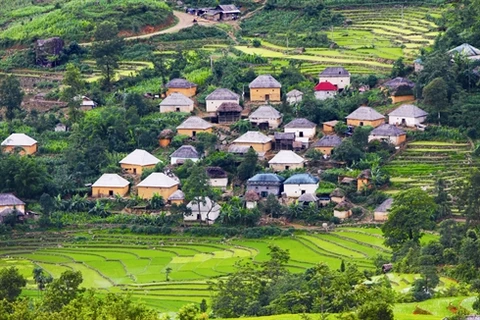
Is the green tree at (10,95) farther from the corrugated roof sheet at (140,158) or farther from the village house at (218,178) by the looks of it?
the village house at (218,178)

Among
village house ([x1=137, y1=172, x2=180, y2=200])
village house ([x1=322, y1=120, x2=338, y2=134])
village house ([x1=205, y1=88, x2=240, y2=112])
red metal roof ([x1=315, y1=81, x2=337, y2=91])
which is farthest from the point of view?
red metal roof ([x1=315, y1=81, x2=337, y2=91])

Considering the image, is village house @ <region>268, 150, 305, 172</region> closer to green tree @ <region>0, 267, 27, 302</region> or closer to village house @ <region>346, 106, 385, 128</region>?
village house @ <region>346, 106, 385, 128</region>

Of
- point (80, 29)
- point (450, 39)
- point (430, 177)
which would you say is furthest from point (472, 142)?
point (80, 29)

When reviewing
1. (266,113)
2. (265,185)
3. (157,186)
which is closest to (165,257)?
(157,186)

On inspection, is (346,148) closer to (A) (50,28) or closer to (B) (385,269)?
(B) (385,269)

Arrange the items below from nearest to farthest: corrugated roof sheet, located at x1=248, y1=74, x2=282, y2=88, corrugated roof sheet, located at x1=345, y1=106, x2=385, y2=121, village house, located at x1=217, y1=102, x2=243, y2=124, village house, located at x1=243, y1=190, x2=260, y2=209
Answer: village house, located at x1=243, y1=190, x2=260, y2=209, corrugated roof sheet, located at x1=345, y1=106, x2=385, y2=121, village house, located at x1=217, y1=102, x2=243, y2=124, corrugated roof sheet, located at x1=248, y1=74, x2=282, y2=88

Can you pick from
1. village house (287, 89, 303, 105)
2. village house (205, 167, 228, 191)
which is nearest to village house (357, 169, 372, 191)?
village house (205, 167, 228, 191)

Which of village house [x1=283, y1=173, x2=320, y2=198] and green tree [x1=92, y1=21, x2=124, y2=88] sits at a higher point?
green tree [x1=92, y1=21, x2=124, y2=88]
